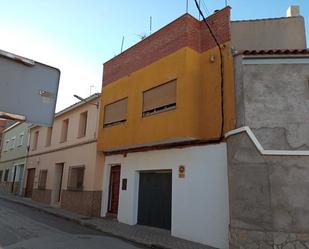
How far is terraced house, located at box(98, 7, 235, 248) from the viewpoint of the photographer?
9938mm

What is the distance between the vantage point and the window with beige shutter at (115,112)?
46.0 feet

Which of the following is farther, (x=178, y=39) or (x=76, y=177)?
(x=76, y=177)

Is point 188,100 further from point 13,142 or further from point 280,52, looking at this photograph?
point 13,142

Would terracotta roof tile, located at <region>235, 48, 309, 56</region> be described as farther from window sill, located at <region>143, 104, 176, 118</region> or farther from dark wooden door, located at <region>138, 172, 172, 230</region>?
dark wooden door, located at <region>138, 172, 172, 230</region>

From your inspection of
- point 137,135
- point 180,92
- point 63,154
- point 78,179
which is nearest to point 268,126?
point 180,92

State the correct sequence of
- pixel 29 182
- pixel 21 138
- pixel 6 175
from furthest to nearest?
pixel 6 175 → pixel 21 138 → pixel 29 182

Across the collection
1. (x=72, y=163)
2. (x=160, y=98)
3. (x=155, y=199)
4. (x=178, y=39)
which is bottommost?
(x=155, y=199)

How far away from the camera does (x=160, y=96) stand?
38.9ft

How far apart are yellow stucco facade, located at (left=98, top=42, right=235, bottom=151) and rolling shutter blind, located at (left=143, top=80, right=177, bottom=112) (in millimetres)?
209

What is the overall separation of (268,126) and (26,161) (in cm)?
2209

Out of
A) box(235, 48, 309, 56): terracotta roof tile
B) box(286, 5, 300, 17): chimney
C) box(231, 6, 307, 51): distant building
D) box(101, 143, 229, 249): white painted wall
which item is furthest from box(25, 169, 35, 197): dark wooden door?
box(286, 5, 300, 17): chimney

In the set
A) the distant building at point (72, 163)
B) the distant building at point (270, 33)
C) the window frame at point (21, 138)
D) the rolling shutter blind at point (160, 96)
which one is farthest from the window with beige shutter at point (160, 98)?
the window frame at point (21, 138)

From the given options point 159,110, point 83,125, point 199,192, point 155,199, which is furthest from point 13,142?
point 199,192

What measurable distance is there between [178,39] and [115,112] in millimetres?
4841
